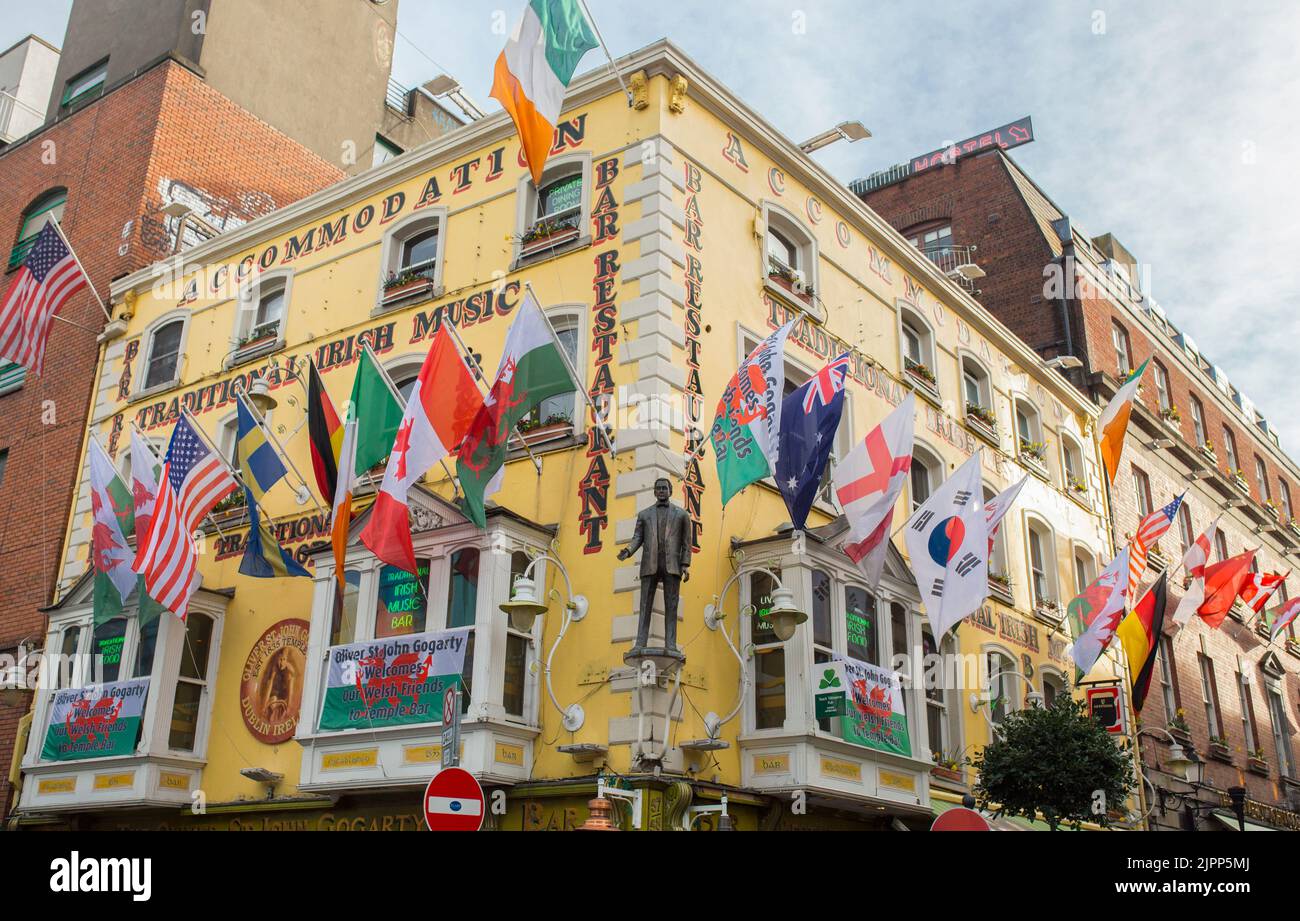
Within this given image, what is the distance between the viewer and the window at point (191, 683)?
18328 mm

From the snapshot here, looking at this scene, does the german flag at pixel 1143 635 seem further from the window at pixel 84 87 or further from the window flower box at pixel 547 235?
the window at pixel 84 87

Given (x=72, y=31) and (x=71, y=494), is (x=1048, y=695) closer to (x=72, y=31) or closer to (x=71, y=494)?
(x=71, y=494)

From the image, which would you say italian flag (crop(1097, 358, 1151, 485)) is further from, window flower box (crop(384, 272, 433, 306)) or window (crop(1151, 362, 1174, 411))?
window (crop(1151, 362, 1174, 411))

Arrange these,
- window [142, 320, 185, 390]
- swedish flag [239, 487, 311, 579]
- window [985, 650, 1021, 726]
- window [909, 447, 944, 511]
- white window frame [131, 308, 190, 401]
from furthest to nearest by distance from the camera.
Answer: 1. window [142, 320, 185, 390]
2. white window frame [131, 308, 190, 401]
3. window [909, 447, 944, 511]
4. window [985, 650, 1021, 726]
5. swedish flag [239, 487, 311, 579]

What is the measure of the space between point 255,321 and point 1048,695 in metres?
17.4

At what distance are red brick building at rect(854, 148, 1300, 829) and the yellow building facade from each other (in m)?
5.70

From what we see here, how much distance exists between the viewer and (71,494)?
904 inches

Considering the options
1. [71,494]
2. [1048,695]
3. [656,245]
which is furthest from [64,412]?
[1048,695]

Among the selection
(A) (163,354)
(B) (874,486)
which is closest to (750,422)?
(B) (874,486)

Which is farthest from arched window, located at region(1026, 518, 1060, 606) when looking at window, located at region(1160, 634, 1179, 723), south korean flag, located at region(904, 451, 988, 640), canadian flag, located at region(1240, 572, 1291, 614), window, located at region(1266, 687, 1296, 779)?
window, located at region(1266, 687, 1296, 779)

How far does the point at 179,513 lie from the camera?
16.7 meters

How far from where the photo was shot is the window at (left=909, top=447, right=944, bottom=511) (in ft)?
72.0

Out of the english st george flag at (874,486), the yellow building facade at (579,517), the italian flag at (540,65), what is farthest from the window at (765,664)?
the italian flag at (540,65)

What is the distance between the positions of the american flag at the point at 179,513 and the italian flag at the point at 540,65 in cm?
655
